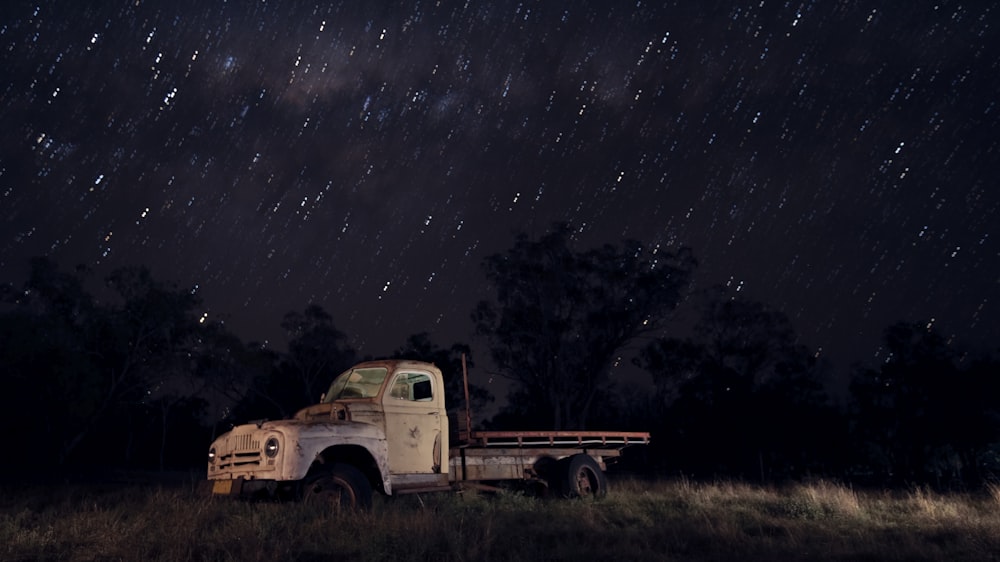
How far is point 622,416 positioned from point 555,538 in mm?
48764

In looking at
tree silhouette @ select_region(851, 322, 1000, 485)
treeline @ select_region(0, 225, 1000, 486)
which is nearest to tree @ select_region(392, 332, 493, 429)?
treeline @ select_region(0, 225, 1000, 486)

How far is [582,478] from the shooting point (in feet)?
→ 47.6

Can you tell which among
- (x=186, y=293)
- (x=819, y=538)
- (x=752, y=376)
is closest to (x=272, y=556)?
(x=819, y=538)

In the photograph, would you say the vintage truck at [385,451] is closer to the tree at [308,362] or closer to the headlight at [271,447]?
the headlight at [271,447]

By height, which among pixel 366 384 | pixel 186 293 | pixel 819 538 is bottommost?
pixel 819 538

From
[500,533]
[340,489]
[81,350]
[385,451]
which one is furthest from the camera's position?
[81,350]

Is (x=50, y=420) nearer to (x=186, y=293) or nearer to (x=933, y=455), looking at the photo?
(x=186, y=293)

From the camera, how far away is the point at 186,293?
42438mm

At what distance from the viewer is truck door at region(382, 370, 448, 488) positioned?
1162cm

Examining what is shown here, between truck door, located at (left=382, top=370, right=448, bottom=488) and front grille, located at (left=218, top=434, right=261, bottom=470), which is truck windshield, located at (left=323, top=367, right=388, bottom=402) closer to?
truck door, located at (left=382, top=370, right=448, bottom=488)

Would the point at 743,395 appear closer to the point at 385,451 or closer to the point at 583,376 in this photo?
the point at 583,376

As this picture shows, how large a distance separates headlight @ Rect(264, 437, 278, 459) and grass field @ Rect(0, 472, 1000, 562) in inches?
27.5

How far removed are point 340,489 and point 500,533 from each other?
2456mm

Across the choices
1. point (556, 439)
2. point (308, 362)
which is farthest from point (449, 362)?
point (556, 439)
